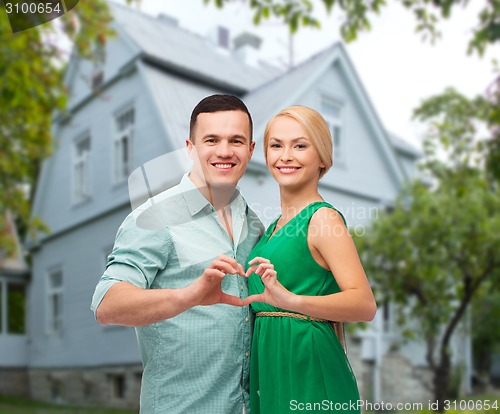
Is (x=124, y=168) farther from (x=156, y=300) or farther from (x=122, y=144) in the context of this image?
(x=156, y=300)

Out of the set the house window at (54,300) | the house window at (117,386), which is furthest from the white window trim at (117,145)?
the house window at (54,300)

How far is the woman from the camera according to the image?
131cm

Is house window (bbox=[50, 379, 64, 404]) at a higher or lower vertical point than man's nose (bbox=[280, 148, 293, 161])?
lower

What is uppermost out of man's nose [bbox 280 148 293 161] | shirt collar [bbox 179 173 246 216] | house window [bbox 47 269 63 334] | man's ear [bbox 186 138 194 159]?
house window [bbox 47 269 63 334]

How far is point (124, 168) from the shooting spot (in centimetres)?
1216

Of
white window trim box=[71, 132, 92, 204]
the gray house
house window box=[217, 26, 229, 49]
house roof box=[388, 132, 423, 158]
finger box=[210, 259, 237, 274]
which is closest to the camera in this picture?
finger box=[210, 259, 237, 274]

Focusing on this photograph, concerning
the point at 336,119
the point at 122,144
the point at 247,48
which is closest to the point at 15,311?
the point at 122,144

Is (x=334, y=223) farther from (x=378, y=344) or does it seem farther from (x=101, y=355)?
(x=378, y=344)

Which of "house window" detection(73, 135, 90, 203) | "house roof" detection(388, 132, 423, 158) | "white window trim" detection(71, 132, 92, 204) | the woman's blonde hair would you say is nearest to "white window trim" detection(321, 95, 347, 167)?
"house roof" detection(388, 132, 423, 158)

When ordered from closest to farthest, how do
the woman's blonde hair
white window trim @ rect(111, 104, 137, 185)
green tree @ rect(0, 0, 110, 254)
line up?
1. the woman's blonde hair
2. green tree @ rect(0, 0, 110, 254)
3. white window trim @ rect(111, 104, 137, 185)

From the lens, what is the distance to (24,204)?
10070mm

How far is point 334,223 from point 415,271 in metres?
10.7

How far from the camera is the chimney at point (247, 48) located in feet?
47.7

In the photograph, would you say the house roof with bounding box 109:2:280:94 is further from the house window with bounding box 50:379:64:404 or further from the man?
the man
